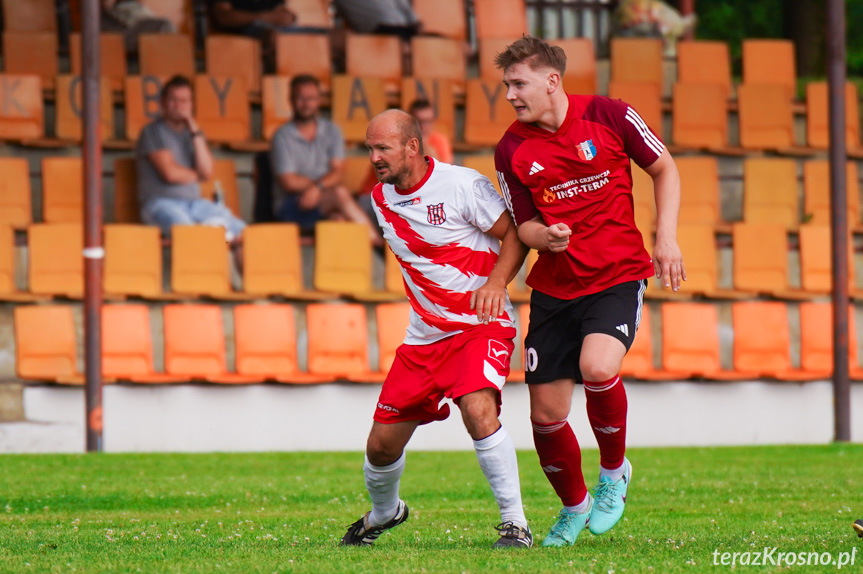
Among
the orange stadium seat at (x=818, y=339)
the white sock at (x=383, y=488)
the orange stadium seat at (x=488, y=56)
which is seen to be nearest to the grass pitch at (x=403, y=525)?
the white sock at (x=383, y=488)

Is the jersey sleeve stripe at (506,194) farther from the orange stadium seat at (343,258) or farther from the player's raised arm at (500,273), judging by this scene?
the orange stadium seat at (343,258)

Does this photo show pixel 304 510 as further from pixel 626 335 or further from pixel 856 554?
pixel 856 554

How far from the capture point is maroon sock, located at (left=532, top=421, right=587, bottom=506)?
471 cm

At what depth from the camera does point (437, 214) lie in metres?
4.69

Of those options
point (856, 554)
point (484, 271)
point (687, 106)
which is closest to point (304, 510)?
Answer: point (484, 271)

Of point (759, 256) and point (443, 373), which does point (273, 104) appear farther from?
point (443, 373)

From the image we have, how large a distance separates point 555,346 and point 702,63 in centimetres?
1003

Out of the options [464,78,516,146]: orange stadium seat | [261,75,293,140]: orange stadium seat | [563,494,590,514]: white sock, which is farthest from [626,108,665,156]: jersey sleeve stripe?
[261,75,293,140]: orange stadium seat

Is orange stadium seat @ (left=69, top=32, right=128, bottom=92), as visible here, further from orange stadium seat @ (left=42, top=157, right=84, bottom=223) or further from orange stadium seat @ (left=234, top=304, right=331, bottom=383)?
orange stadium seat @ (left=234, top=304, right=331, bottom=383)

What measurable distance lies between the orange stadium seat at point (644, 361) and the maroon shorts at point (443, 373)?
234 inches

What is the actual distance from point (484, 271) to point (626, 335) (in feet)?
1.97

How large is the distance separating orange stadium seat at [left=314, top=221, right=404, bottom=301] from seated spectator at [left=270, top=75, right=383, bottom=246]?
267mm

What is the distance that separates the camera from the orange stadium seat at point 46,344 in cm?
958

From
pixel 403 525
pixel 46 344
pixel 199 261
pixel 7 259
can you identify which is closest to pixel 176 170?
pixel 199 261
